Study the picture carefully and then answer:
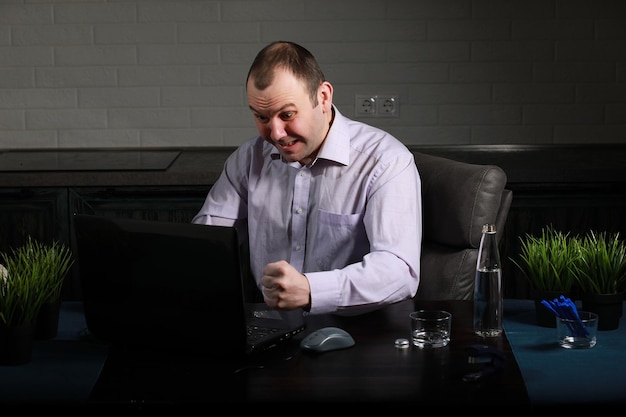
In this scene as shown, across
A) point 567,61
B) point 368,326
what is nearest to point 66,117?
point 567,61

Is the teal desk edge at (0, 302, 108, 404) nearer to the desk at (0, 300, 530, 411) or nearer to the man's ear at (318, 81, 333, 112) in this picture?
the desk at (0, 300, 530, 411)

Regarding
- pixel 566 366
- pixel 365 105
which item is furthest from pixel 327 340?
pixel 365 105

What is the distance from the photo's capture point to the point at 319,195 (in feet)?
8.48

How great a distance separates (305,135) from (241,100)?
1.86 meters

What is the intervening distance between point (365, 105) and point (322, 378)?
2561 mm

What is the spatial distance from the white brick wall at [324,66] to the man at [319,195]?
1.55 metres

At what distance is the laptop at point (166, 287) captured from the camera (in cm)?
175

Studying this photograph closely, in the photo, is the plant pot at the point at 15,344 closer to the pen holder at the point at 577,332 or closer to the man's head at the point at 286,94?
the man's head at the point at 286,94

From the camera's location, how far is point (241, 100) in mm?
4223

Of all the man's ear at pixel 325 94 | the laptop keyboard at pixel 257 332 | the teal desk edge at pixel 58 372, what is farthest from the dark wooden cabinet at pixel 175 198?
the laptop keyboard at pixel 257 332

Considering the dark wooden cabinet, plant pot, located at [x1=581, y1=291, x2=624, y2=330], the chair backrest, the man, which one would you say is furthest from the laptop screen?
the dark wooden cabinet

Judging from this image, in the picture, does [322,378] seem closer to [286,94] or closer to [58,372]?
[58,372]

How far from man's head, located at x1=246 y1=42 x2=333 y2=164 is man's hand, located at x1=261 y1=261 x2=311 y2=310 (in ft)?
1.61

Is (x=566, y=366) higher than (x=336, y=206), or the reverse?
(x=336, y=206)
